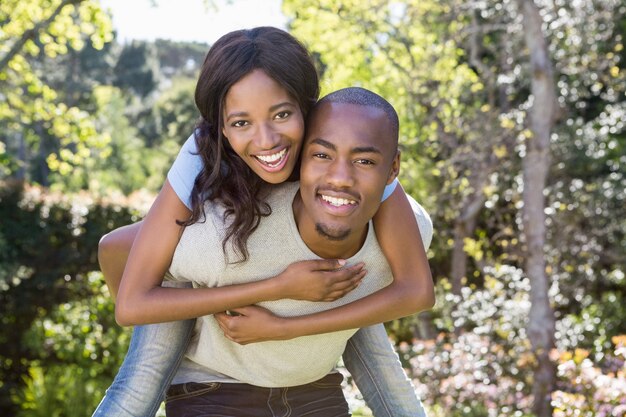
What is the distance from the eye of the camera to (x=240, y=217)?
2.63 meters

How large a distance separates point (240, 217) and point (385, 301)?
514mm

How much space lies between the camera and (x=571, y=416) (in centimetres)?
587

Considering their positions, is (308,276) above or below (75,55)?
below

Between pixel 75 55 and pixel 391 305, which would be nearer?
pixel 391 305

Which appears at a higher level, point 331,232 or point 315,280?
point 331,232

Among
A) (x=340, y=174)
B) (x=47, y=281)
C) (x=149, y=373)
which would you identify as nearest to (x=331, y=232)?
(x=340, y=174)

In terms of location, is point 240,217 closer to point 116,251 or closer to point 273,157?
point 273,157

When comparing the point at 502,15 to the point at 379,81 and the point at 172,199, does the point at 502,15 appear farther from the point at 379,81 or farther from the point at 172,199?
the point at 172,199

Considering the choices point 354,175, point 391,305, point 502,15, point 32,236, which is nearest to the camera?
point 354,175

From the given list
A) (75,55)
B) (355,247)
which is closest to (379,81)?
(355,247)

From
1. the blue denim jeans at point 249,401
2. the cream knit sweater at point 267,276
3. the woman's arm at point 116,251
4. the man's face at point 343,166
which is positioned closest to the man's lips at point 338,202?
the man's face at point 343,166

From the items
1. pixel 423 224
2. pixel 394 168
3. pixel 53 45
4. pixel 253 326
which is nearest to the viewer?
pixel 253 326

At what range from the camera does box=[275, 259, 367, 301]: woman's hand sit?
2639 millimetres

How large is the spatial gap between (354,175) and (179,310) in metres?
0.64
